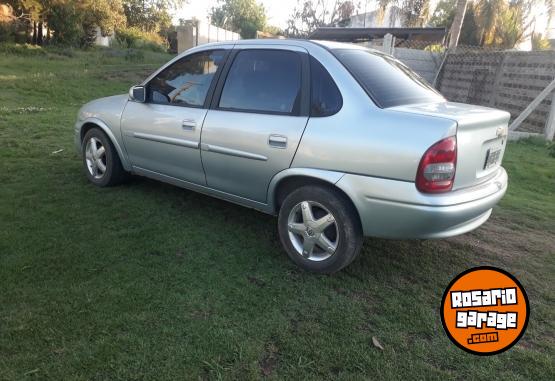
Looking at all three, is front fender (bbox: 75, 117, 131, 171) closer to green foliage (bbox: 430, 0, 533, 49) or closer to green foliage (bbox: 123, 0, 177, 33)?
green foliage (bbox: 430, 0, 533, 49)

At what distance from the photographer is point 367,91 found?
304 cm

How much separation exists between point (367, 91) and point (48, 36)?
80.4ft

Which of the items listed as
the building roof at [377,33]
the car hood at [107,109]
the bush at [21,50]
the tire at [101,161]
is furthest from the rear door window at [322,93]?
the bush at [21,50]

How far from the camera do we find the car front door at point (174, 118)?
12.7ft

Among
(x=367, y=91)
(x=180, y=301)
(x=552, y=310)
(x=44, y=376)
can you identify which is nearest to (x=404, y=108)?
(x=367, y=91)

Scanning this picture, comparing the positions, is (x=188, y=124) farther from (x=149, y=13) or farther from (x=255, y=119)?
(x=149, y=13)

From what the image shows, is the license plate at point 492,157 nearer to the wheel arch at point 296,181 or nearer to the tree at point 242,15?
the wheel arch at point 296,181

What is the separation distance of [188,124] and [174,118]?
0.22 m

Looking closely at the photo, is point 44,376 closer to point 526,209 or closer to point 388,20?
point 526,209

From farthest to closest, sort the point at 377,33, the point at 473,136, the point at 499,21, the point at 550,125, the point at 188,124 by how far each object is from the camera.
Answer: the point at 499,21 < the point at 377,33 < the point at 550,125 < the point at 188,124 < the point at 473,136

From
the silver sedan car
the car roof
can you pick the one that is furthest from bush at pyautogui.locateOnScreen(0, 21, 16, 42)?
the car roof

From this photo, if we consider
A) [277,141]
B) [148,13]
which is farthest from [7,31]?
[277,141]

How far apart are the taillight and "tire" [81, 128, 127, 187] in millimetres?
3364

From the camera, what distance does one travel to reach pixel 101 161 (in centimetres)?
485
